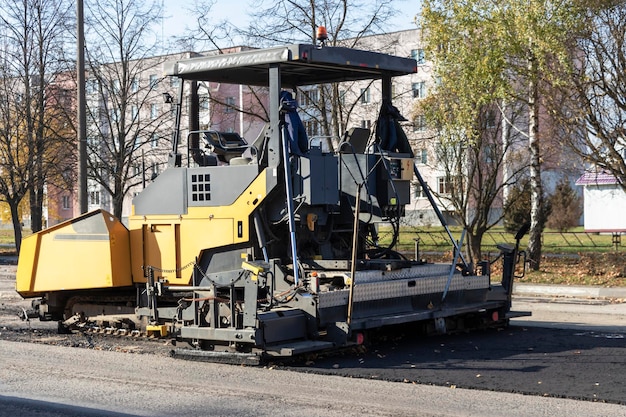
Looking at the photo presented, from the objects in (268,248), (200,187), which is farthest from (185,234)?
(268,248)

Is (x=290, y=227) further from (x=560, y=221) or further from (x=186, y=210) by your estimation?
(x=560, y=221)

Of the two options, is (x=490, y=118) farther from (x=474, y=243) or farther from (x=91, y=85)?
(x=91, y=85)

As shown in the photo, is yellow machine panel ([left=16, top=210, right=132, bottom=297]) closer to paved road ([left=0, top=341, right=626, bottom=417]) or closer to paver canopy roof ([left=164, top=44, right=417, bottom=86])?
paved road ([left=0, top=341, right=626, bottom=417])

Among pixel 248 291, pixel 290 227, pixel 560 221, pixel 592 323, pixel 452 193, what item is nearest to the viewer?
pixel 248 291

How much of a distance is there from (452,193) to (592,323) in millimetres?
12761

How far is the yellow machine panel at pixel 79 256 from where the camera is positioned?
1255 centimetres

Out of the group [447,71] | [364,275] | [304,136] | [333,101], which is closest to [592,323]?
[364,275]

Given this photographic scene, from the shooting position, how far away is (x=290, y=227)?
435 inches

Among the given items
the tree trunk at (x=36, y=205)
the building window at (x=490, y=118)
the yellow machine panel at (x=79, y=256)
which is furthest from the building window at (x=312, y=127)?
the tree trunk at (x=36, y=205)

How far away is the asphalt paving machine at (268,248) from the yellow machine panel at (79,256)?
0.07 feet

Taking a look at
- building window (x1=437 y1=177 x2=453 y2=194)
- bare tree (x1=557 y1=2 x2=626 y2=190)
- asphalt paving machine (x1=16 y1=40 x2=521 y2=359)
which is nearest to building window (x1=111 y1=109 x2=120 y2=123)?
building window (x1=437 y1=177 x2=453 y2=194)

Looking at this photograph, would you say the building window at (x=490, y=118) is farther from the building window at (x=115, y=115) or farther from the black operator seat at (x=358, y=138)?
the black operator seat at (x=358, y=138)

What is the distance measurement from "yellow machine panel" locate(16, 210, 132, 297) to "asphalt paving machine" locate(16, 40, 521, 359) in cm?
2

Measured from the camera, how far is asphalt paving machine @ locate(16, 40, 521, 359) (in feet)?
35.1
